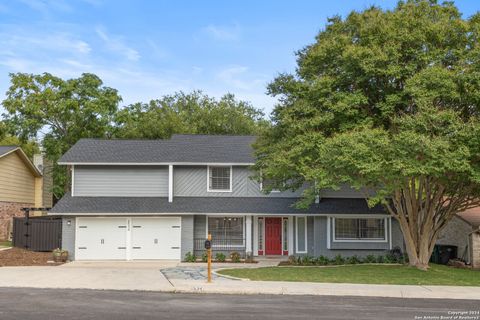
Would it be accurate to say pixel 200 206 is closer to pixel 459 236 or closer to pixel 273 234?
pixel 273 234

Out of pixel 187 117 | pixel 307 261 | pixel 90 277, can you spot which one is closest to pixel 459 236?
pixel 307 261

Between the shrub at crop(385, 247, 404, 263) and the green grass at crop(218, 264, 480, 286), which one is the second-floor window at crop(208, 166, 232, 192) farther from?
the shrub at crop(385, 247, 404, 263)

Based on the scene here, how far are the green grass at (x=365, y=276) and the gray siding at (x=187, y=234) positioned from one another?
254 inches

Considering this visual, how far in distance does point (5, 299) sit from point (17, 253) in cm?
1373

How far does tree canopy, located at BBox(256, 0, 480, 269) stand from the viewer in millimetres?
17938

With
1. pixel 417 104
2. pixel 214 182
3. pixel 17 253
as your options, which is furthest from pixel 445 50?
pixel 17 253

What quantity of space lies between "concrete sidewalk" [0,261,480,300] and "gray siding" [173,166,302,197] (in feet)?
28.1

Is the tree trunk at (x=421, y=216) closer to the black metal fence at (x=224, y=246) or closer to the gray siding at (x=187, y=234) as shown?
the black metal fence at (x=224, y=246)

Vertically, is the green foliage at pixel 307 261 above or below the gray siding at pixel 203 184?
below

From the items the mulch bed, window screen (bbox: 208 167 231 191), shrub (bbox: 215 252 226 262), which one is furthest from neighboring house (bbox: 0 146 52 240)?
shrub (bbox: 215 252 226 262)

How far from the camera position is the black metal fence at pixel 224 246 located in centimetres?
2789

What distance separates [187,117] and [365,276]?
39097 mm

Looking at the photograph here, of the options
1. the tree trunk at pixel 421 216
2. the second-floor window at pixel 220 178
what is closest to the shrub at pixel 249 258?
the second-floor window at pixel 220 178

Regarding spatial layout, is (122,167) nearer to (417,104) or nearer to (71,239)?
(71,239)
